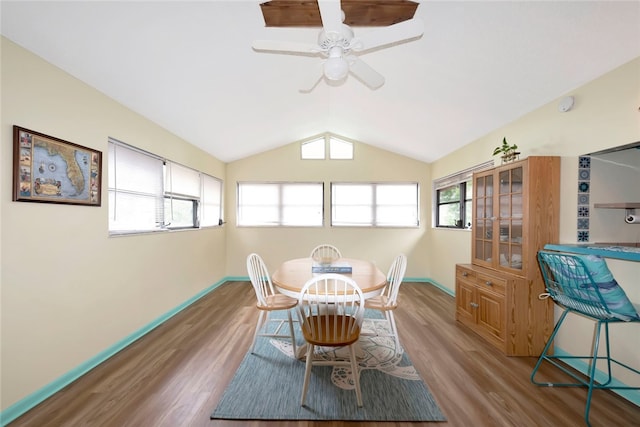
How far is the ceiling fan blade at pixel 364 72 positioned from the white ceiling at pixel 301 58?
375mm

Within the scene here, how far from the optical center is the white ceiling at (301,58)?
5.41 ft

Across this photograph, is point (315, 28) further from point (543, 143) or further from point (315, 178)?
point (315, 178)

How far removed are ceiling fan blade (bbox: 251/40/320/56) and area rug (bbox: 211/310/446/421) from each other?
7.79 feet

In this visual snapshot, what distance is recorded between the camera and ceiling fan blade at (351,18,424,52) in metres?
1.52

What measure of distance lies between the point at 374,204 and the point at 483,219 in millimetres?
2418

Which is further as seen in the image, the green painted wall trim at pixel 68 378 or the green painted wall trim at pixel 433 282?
the green painted wall trim at pixel 433 282

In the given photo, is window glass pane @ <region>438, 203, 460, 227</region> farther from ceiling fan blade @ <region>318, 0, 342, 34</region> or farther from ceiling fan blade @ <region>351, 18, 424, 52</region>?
ceiling fan blade @ <region>318, 0, 342, 34</region>

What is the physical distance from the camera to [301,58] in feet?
8.26

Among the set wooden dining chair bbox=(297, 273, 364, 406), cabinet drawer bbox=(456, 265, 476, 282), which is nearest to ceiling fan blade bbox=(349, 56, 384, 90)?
wooden dining chair bbox=(297, 273, 364, 406)

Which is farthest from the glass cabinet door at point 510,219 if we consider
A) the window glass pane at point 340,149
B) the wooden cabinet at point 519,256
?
the window glass pane at point 340,149

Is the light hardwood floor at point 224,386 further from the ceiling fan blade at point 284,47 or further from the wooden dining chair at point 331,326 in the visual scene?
the ceiling fan blade at point 284,47

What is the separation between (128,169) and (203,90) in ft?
3.72

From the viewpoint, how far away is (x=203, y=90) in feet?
8.82

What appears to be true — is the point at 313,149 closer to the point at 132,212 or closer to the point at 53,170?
the point at 132,212
